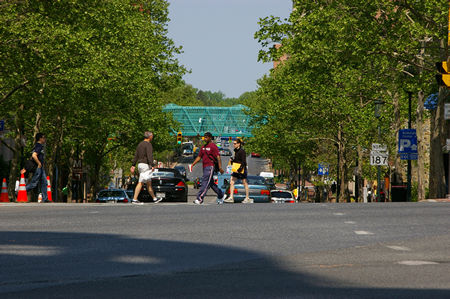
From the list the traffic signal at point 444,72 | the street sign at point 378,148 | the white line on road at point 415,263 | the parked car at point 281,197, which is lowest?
the white line on road at point 415,263

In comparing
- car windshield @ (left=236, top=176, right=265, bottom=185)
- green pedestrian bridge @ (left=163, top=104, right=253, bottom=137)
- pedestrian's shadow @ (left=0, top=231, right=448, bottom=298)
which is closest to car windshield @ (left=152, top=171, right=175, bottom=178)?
car windshield @ (left=236, top=176, right=265, bottom=185)

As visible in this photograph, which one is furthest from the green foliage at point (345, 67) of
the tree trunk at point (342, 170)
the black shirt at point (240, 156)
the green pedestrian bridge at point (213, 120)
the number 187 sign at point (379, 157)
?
the green pedestrian bridge at point (213, 120)

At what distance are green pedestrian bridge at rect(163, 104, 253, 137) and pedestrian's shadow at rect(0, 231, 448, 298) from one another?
161 m

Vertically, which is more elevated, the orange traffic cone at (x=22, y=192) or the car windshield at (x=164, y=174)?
the car windshield at (x=164, y=174)

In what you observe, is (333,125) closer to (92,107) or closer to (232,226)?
(92,107)

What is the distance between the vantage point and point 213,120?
177375 millimetres

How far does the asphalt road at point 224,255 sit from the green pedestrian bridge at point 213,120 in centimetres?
15744

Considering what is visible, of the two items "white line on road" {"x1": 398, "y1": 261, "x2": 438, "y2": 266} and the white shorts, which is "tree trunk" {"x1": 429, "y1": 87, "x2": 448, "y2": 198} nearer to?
the white shorts

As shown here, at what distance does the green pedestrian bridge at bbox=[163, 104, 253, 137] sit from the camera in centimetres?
17538

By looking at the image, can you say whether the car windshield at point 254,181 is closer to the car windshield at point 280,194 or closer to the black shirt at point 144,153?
the car windshield at point 280,194

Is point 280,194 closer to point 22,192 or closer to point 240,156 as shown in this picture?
point 22,192

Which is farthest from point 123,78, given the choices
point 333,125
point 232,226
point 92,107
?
point 232,226

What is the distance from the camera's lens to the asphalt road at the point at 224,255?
7.63 meters

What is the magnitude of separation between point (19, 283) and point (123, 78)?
3559 centimetres
